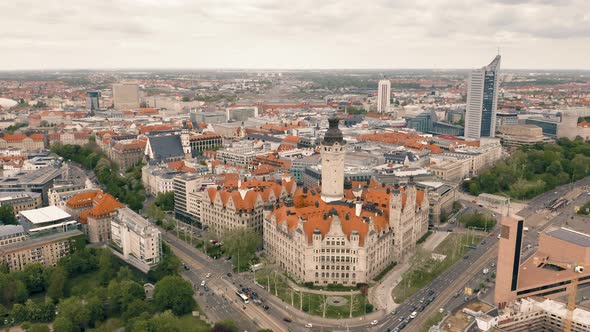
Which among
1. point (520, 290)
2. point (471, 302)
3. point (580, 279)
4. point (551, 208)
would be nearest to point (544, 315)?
point (520, 290)

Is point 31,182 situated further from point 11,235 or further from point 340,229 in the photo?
point 340,229

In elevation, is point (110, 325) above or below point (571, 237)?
below

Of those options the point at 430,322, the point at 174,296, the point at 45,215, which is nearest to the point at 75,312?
the point at 174,296

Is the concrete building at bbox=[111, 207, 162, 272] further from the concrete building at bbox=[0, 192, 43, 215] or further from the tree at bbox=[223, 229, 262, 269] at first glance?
the concrete building at bbox=[0, 192, 43, 215]

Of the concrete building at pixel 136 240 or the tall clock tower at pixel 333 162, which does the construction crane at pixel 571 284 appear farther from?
the concrete building at pixel 136 240

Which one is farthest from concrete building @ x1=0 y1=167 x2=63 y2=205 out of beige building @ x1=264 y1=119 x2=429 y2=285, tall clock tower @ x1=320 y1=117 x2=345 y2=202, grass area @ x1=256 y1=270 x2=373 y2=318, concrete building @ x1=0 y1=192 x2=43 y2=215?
tall clock tower @ x1=320 y1=117 x2=345 y2=202

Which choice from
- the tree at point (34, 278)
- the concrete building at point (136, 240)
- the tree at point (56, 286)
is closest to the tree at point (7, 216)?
the concrete building at point (136, 240)
